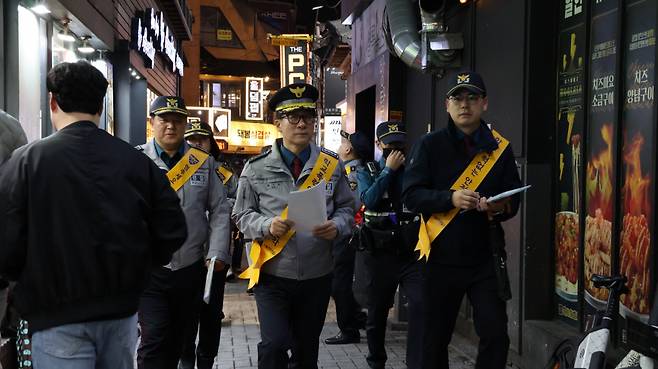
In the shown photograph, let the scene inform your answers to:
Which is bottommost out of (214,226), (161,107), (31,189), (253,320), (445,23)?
(253,320)

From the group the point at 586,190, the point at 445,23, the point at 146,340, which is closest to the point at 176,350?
the point at 146,340

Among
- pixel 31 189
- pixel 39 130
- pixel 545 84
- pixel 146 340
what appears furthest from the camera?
pixel 39 130

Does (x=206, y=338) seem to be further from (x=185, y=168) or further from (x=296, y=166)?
(x=296, y=166)

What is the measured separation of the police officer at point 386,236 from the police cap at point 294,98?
131 cm

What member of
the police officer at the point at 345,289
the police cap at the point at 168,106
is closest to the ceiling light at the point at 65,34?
the police officer at the point at 345,289

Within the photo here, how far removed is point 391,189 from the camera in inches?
234

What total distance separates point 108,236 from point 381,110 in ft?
24.5

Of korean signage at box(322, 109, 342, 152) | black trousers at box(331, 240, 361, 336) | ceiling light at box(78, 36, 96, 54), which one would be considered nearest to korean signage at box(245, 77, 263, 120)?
korean signage at box(322, 109, 342, 152)

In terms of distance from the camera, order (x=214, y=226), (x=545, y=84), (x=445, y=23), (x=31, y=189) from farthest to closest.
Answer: (x=445, y=23) → (x=545, y=84) → (x=214, y=226) → (x=31, y=189)

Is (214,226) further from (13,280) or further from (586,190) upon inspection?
(586,190)

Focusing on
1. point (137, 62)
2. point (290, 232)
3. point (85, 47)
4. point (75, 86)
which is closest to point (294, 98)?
point (290, 232)

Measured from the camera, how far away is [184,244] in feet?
16.2

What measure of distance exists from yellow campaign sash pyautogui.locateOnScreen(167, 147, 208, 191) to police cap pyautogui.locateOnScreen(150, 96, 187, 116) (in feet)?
1.04

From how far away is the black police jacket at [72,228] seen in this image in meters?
2.77
